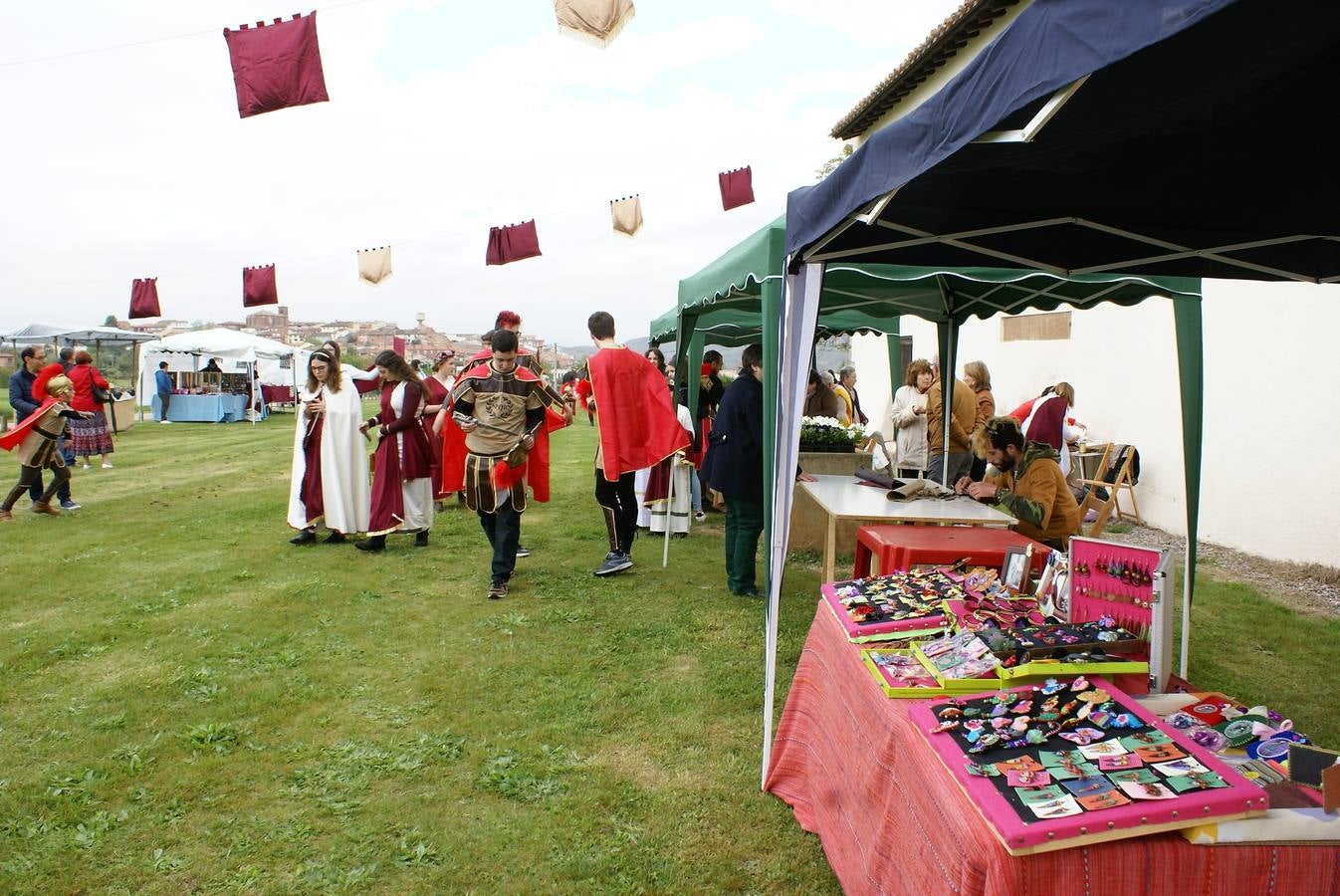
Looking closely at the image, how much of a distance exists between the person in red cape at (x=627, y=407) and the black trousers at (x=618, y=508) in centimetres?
34

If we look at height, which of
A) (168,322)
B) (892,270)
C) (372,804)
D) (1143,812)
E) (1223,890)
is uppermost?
(168,322)

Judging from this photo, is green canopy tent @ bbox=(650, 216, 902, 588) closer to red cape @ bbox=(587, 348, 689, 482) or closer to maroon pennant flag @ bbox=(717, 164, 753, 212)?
red cape @ bbox=(587, 348, 689, 482)

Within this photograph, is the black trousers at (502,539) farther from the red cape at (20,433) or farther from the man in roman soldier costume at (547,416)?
the red cape at (20,433)

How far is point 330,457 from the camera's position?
721 cm

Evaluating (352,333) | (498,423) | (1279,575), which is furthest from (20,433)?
(352,333)

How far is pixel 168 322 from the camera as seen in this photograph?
53.4m

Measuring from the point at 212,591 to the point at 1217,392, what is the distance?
8.39 meters

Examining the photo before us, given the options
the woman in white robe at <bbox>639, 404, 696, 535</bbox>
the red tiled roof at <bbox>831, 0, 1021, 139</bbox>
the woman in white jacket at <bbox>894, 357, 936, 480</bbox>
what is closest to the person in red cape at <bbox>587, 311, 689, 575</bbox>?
the woman in white robe at <bbox>639, 404, 696, 535</bbox>

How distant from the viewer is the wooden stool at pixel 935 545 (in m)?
3.78

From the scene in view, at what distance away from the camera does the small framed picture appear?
9.70ft

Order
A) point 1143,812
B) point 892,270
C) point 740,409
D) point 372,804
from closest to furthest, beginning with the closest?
1. point 1143,812
2. point 372,804
3. point 892,270
4. point 740,409

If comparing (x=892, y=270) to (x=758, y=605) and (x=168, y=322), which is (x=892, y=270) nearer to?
(x=758, y=605)

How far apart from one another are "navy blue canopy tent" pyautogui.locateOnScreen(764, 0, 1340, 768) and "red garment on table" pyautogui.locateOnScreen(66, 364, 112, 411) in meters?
11.8

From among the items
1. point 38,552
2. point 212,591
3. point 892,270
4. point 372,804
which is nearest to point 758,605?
point 892,270
